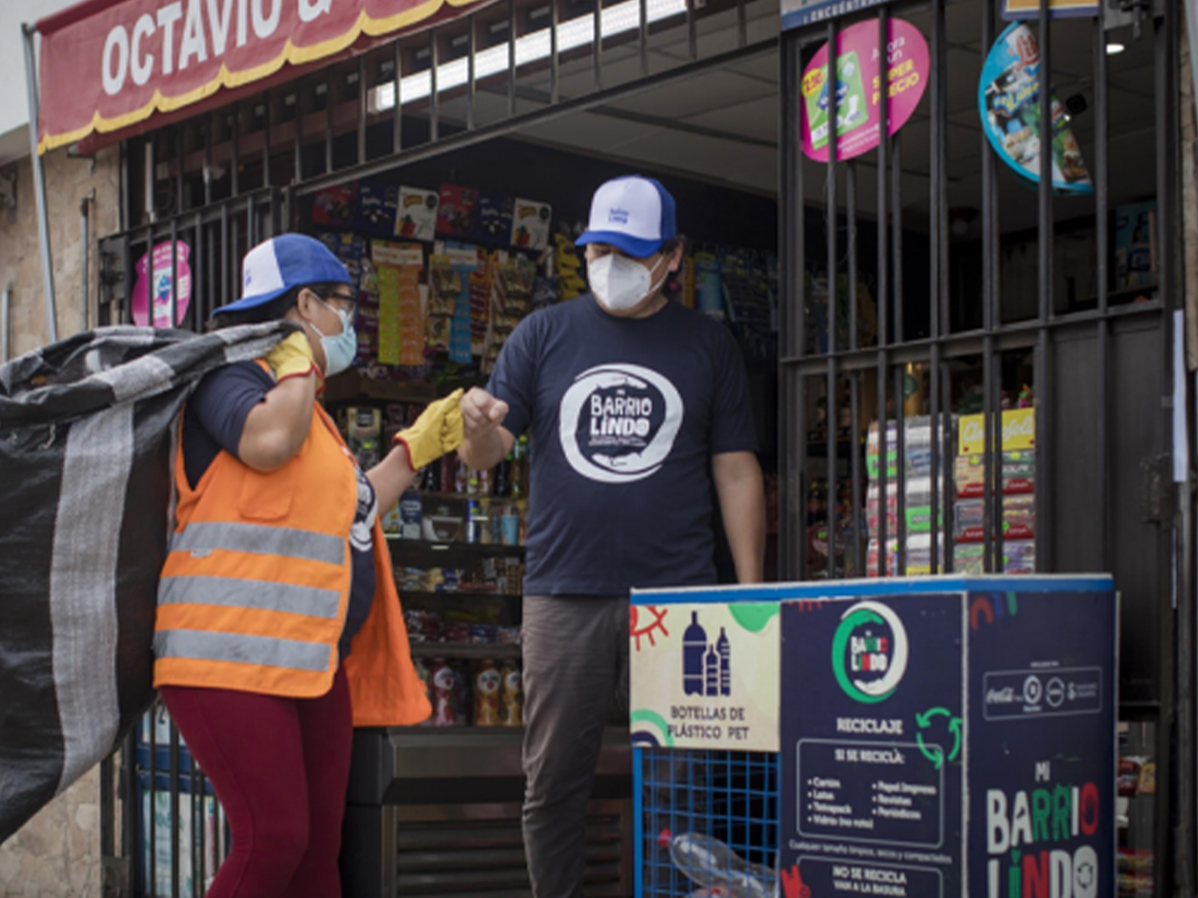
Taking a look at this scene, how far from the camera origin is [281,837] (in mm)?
3342

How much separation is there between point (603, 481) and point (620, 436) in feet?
0.42

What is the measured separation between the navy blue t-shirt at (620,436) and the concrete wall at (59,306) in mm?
2965

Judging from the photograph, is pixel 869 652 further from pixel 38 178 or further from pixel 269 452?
pixel 38 178

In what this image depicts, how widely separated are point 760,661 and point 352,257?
4392 millimetres

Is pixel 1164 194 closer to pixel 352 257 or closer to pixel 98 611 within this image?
pixel 98 611

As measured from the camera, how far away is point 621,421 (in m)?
4.13

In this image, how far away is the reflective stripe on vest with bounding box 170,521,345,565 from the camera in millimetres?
3461

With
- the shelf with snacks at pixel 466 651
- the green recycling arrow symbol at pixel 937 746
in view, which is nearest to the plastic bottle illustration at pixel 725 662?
the green recycling arrow symbol at pixel 937 746

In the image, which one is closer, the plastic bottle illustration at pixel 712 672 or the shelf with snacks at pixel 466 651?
the plastic bottle illustration at pixel 712 672

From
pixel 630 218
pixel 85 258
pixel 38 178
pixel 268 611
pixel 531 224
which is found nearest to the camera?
pixel 268 611

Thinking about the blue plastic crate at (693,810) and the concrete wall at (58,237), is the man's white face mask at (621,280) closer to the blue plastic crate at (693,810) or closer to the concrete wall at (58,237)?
the blue plastic crate at (693,810)

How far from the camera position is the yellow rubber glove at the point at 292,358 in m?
3.56

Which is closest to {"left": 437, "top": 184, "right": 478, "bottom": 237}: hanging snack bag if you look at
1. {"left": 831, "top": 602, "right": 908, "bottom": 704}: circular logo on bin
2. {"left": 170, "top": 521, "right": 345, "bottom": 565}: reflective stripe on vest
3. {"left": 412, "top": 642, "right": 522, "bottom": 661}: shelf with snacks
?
{"left": 412, "top": 642, "right": 522, "bottom": 661}: shelf with snacks

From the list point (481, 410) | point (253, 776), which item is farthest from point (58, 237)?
point (253, 776)
